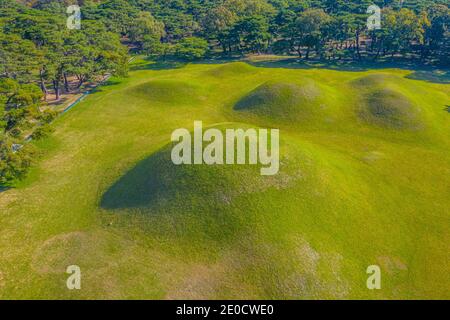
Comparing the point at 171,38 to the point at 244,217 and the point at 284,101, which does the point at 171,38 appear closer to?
the point at 284,101

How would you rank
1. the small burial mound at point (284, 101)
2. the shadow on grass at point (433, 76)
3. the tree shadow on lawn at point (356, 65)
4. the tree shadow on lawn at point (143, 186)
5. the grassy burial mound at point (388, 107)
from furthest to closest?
the tree shadow on lawn at point (356, 65), the shadow on grass at point (433, 76), the small burial mound at point (284, 101), the grassy burial mound at point (388, 107), the tree shadow on lawn at point (143, 186)

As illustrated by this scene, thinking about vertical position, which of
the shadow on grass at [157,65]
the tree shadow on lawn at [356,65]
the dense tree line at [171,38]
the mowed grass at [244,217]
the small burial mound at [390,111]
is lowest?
the mowed grass at [244,217]

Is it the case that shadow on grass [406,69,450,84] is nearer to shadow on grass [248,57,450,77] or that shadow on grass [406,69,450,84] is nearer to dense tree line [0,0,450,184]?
shadow on grass [248,57,450,77]

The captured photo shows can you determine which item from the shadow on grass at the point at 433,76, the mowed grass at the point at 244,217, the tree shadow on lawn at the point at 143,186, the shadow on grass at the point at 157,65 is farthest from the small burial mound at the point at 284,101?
the shadow on grass at the point at 157,65

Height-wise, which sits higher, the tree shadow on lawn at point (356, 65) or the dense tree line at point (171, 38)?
the dense tree line at point (171, 38)

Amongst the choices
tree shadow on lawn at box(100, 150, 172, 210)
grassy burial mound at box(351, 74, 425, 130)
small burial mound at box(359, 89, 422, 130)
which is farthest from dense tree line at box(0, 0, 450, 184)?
small burial mound at box(359, 89, 422, 130)

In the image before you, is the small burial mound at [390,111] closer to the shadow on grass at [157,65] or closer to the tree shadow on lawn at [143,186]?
the tree shadow on lawn at [143,186]
